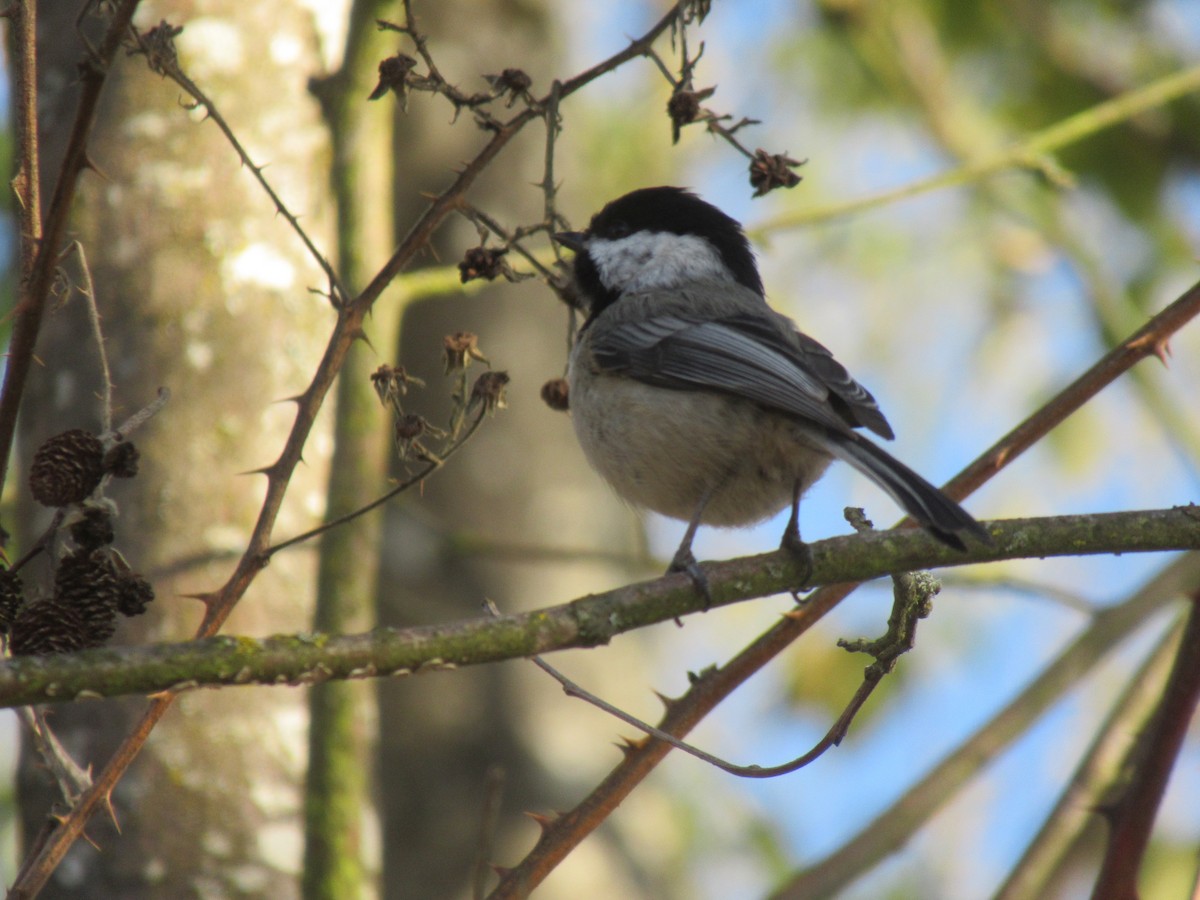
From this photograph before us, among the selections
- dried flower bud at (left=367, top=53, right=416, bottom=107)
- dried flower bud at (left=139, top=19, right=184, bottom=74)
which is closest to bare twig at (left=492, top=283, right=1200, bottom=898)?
dried flower bud at (left=367, top=53, right=416, bottom=107)

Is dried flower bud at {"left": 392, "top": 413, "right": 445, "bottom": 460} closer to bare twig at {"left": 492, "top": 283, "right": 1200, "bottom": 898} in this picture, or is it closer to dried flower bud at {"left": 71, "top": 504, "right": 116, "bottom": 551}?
dried flower bud at {"left": 71, "top": 504, "right": 116, "bottom": 551}

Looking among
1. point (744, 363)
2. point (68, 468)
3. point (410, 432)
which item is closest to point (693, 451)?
point (744, 363)

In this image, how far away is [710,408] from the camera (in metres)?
2.72

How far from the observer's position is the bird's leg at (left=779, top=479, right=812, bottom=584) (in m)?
1.80

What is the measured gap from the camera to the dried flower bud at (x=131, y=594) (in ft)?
5.01

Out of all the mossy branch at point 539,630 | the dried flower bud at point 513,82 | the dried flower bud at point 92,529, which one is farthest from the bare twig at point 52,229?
the dried flower bud at point 513,82

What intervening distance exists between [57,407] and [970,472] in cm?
195

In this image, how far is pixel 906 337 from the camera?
19.8ft

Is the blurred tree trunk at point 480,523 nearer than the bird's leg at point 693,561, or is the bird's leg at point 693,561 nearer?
the bird's leg at point 693,561

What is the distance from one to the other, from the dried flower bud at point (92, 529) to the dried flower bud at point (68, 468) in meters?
0.03

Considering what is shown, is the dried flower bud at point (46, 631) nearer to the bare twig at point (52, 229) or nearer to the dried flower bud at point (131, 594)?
the dried flower bud at point (131, 594)

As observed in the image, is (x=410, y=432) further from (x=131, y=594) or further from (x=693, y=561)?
(x=693, y=561)

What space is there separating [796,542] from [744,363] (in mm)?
716

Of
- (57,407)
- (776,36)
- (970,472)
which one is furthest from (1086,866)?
(776,36)
